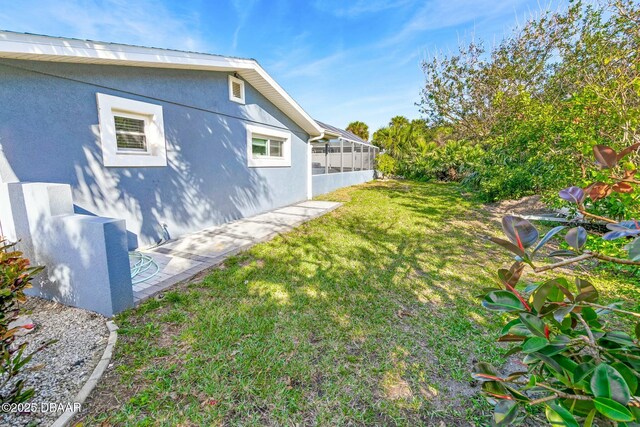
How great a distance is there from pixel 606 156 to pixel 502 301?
808 millimetres

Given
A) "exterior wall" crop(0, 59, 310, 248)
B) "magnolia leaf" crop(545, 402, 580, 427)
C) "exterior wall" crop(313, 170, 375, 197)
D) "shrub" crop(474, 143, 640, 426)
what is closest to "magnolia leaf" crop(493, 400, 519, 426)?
"shrub" crop(474, 143, 640, 426)

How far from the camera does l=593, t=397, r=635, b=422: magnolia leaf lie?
910 mm

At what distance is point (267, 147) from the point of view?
9844 millimetres

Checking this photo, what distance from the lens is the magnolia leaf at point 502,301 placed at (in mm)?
1286

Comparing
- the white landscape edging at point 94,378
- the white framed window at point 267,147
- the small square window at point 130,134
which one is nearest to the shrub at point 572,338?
the white landscape edging at point 94,378

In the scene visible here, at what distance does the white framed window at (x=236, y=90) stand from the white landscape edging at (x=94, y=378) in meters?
6.40

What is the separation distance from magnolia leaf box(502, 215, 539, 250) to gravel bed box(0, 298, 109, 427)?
2.69 metres

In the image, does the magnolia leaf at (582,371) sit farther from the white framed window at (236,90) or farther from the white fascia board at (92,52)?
the white framed window at (236,90)

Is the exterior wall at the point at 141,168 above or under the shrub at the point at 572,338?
above

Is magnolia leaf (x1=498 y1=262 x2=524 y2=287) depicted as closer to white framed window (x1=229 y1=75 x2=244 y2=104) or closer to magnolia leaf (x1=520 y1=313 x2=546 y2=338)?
magnolia leaf (x1=520 y1=313 x2=546 y2=338)

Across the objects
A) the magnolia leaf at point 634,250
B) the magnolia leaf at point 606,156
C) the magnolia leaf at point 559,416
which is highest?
the magnolia leaf at point 606,156

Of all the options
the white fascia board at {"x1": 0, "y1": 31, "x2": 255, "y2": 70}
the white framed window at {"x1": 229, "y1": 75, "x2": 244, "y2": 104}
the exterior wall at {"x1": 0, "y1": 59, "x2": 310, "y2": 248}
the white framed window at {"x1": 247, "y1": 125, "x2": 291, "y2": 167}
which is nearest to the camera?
the white fascia board at {"x1": 0, "y1": 31, "x2": 255, "y2": 70}

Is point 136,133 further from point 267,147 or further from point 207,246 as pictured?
point 267,147

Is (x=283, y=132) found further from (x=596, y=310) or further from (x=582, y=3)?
(x=582, y=3)
